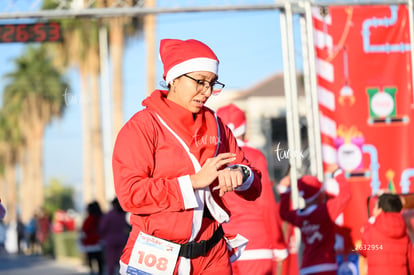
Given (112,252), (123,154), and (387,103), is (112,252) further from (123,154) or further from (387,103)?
(123,154)

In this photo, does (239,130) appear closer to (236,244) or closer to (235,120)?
(235,120)

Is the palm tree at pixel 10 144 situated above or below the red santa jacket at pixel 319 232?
above

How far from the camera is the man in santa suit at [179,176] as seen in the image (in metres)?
4.33

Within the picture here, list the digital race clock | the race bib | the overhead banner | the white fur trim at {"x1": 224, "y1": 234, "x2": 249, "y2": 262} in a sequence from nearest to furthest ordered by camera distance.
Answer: the race bib
the white fur trim at {"x1": 224, "y1": 234, "x2": 249, "y2": 262}
the digital race clock
the overhead banner

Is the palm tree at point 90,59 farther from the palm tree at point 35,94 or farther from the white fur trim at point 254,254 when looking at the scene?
the white fur trim at point 254,254

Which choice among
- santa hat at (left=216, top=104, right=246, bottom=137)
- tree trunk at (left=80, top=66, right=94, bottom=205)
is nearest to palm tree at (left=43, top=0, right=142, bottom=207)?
tree trunk at (left=80, top=66, right=94, bottom=205)

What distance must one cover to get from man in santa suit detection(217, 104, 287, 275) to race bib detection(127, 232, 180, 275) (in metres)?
2.35

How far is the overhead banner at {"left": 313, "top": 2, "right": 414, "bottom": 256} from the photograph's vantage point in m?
9.34

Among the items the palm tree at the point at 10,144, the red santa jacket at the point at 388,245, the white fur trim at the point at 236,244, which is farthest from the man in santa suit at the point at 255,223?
the palm tree at the point at 10,144

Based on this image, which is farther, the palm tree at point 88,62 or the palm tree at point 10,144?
the palm tree at point 10,144

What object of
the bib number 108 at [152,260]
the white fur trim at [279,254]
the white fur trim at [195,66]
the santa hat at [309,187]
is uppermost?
the white fur trim at [195,66]

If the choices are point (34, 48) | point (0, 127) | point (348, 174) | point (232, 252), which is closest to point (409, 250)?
point (348, 174)

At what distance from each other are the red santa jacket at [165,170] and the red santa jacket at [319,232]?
4119mm

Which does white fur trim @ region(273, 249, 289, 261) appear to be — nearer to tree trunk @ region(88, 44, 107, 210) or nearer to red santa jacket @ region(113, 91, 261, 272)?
red santa jacket @ region(113, 91, 261, 272)
